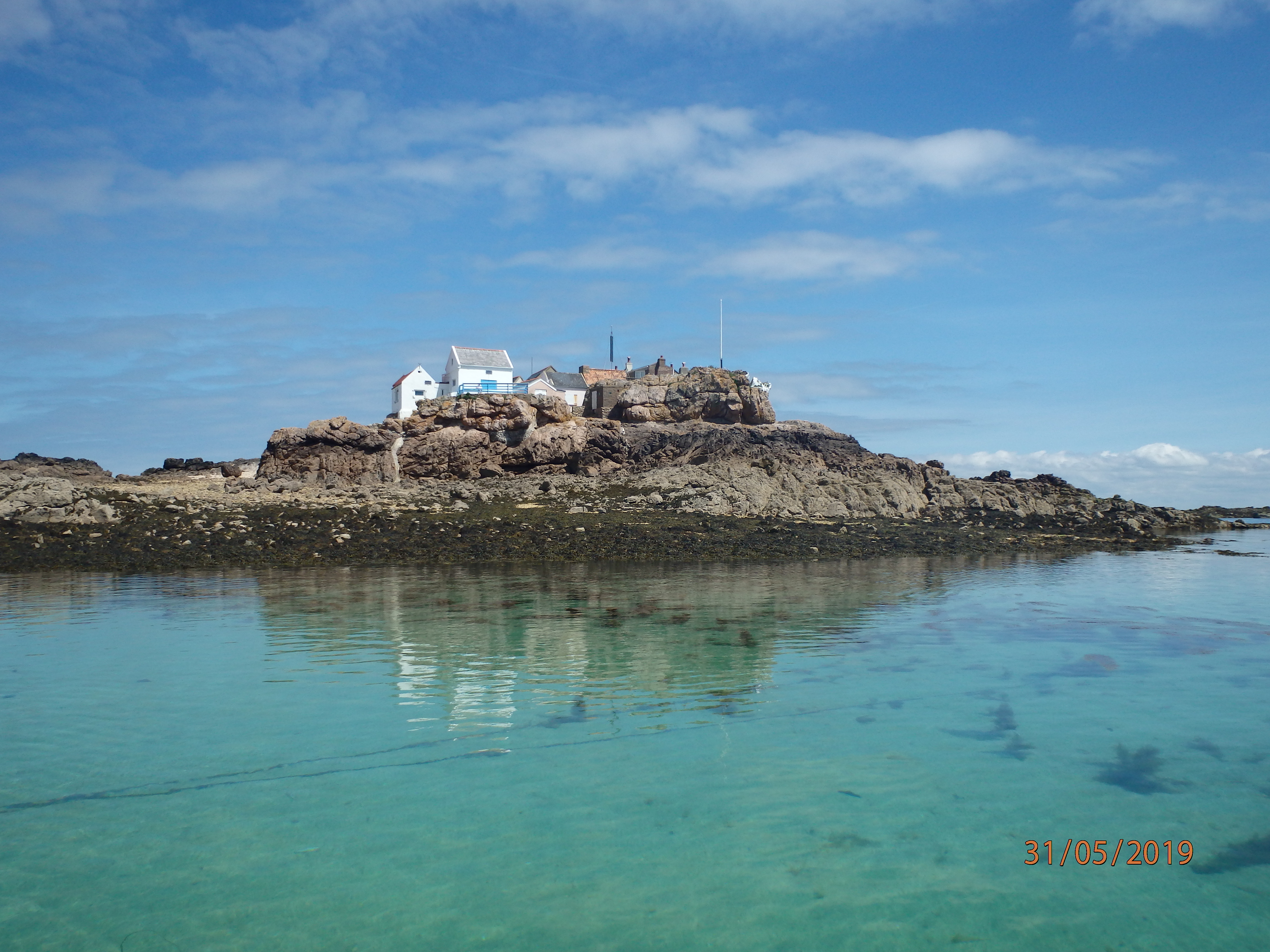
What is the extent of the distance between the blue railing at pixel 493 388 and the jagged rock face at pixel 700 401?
9.30 metres

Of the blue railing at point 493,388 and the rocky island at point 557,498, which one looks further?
the blue railing at point 493,388

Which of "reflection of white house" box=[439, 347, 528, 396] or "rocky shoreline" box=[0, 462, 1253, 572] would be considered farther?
"reflection of white house" box=[439, 347, 528, 396]

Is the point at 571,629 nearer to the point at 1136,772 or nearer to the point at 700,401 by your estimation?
the point at 1136,772

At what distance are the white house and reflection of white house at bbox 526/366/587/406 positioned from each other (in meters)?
3.28

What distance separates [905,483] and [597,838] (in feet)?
129

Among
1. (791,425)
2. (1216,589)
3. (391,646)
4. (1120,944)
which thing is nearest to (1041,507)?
(791,425)

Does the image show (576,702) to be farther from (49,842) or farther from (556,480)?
(556,480)

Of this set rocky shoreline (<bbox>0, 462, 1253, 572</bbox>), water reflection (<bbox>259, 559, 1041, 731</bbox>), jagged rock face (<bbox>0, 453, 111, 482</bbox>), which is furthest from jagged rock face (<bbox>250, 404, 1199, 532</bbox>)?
water reflection (<bbox>259, 559, 1041, 731</bbox>)

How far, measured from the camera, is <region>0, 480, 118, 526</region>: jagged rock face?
26656mm

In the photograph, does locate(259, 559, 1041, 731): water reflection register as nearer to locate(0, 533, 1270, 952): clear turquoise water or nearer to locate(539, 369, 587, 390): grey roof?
locate(0, 533, 1270, 952): clear turquoise water

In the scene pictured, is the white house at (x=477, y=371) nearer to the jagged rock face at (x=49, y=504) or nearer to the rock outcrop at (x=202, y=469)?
the rock outcrop at (x=202, y=469)

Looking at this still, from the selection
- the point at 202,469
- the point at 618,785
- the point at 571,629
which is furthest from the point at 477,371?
the point at 618,785
